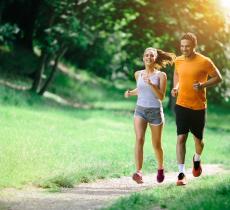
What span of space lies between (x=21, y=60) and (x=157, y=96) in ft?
97.4

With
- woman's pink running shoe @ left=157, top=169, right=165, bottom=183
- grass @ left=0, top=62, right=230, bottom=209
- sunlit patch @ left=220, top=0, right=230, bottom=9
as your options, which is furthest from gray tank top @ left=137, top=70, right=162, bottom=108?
sunlit patch @ left=220, top=0, right=230, bottom=9

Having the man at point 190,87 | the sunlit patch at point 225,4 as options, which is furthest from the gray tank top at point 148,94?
the sunlit patch at point 225,4

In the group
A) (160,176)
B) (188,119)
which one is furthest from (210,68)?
(160,176)

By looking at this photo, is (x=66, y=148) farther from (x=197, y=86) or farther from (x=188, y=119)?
(x=197, y=86)

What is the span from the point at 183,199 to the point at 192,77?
2.49m

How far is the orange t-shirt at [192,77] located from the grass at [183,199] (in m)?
1.40

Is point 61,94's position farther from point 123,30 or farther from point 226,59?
point 226,59

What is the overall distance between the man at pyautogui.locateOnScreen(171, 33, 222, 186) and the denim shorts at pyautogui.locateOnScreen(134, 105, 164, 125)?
293mm

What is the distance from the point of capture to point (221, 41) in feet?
95.6

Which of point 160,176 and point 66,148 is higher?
point 160,176

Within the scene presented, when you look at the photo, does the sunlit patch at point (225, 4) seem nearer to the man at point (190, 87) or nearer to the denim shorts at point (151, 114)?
the man at point (190, 87)

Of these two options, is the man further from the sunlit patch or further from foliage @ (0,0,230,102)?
foliage @ (0,0,230,102)

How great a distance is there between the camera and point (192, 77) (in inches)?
411

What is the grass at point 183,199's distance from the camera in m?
7.88
